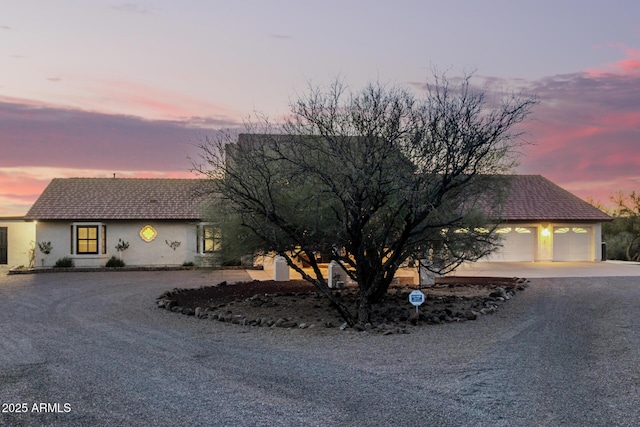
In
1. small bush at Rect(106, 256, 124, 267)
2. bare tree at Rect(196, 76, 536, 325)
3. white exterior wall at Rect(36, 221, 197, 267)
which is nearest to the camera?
bare tree at Rect(196, 76, 536, 325)

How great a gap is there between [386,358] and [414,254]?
550 cm

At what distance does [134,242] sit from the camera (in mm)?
27766

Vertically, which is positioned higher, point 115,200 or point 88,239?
point 115,200

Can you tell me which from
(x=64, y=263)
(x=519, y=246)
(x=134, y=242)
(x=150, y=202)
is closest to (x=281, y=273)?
(x=134, y=242)

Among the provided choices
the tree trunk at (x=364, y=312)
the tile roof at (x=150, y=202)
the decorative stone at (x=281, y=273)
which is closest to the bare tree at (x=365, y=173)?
the tree trunk at (x=364, y=312)

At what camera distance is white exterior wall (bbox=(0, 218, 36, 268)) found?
29.6 m

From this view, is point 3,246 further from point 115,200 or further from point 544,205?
point 544,205

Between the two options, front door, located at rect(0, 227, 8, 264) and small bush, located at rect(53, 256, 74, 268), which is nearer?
small bush, located at rect(53, 256, 74, 268)

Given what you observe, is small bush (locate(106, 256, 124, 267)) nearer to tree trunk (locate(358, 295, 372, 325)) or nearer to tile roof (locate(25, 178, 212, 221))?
tile roof (locate(25, 178, 212, 221))

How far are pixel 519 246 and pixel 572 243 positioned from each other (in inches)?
105

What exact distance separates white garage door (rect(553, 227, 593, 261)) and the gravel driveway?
16.7 metres

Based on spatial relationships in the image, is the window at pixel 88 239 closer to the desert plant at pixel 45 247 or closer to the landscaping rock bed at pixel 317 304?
the desert plant at pixel 45 247

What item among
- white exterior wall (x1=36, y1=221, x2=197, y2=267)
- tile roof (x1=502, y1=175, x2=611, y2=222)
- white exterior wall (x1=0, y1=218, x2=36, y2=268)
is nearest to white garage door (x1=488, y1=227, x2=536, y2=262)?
tile roof (x1=502, y1=175, x2=611, y2=222)

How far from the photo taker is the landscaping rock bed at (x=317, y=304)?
12336 mm
